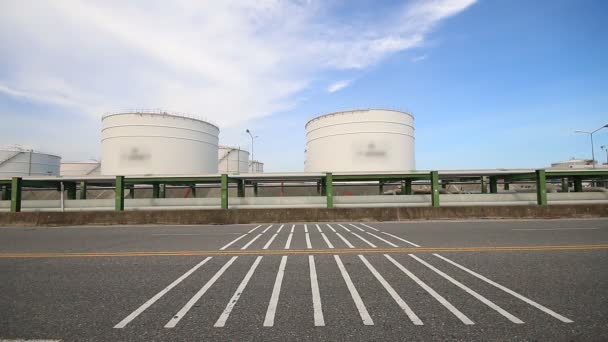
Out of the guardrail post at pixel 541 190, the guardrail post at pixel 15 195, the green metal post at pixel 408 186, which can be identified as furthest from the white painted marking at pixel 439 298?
the guardrail post at pixel 15 195

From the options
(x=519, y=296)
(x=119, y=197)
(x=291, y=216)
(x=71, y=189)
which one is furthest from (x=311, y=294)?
(x=71, y=189)

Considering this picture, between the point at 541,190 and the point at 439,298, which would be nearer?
the point at 439,298

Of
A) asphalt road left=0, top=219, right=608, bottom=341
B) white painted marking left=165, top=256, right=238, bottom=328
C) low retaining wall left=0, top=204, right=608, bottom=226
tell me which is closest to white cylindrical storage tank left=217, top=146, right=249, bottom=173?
low retaining wall left=0, top=204, right=608, bottom=226

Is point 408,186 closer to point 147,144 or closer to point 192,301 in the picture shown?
point 192,301

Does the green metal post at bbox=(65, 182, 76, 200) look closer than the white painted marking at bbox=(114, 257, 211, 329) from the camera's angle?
No

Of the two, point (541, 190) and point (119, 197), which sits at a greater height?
point (541, 190)

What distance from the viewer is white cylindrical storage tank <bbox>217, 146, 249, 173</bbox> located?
58.8 meters

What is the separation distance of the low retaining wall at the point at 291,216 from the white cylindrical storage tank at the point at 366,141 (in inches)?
726

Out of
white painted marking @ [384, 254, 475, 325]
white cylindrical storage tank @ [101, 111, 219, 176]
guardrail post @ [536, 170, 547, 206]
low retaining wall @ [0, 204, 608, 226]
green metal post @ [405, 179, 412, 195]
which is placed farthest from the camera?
white cylindrical storage tank @ [101, 111, 219, 176]

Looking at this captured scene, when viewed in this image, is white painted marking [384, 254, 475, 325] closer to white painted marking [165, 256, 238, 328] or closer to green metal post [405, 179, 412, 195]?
white painted marking [165, 256, 238, 328]

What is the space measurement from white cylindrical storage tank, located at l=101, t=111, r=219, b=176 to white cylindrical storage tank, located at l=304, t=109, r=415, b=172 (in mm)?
18424

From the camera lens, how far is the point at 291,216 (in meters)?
17.5

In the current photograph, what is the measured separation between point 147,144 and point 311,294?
125 feet

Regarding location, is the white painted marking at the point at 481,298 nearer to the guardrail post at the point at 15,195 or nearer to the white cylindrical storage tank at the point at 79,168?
the guardrail post at the point at 15,195
